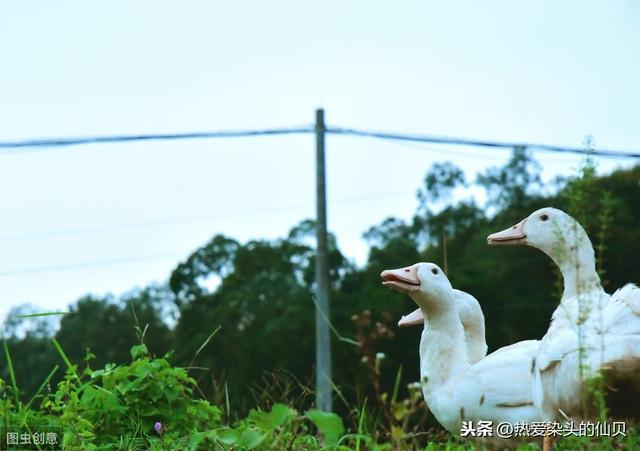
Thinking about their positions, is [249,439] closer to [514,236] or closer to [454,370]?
[454,370]

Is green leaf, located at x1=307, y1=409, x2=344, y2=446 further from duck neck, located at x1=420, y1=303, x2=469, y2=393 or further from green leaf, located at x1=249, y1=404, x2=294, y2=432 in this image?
duck neck, located at x1=420, y1=303, x2=469, y2=393

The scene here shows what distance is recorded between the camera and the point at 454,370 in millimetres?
4578

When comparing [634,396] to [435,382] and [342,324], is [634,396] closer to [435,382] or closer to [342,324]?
[435,382]

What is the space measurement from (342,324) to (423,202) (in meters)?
3.60

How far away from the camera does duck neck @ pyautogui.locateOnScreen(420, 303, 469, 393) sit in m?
4.59

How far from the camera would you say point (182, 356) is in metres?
25.7

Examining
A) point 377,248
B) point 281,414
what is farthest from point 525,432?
point 377,248

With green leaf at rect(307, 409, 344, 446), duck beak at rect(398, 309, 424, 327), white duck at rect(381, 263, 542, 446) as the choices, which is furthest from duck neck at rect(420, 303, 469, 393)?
green leaf at rect(307, 409, 344, 446)

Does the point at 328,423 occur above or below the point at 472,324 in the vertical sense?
above


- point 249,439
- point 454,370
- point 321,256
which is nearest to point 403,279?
point 454,370

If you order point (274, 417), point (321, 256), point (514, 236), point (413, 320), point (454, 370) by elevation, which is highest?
point (514, 236)

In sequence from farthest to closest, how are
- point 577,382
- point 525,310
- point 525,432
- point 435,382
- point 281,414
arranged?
point 525,310 → point 435,382 → point 525,432 → point 577,382 → point 281,414

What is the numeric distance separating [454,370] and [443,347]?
0.37ft

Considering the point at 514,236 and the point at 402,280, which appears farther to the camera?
the point at 514,236
